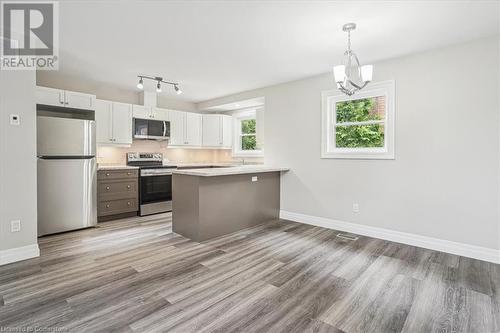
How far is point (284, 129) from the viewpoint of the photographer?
15.6 feet

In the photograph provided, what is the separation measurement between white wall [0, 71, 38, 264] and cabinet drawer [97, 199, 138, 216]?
1465mm

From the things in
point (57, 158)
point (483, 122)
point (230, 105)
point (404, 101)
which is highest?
point (230, 105)

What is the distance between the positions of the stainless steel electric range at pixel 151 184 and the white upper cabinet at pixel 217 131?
1.28 metres

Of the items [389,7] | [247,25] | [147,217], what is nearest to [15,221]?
[147,217]

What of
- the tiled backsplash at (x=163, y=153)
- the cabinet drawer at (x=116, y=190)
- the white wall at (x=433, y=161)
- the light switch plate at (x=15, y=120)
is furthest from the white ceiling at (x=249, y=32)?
the cabinet drawer at (x=116, y=190)

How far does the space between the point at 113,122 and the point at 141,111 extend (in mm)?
606

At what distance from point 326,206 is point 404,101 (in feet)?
6.25

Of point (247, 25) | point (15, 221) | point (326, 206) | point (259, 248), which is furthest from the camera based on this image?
point (326, 206)

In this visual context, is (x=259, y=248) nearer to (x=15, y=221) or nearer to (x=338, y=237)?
(x=338, y=237)

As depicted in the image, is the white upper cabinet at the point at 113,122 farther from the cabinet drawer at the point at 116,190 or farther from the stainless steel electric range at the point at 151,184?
the cabinet drawer at the point at 116,190

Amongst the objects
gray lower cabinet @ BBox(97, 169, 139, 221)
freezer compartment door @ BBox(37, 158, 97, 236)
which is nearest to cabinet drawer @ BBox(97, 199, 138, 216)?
gray lower cabinet @ BBox(97, 169, 139, 221)

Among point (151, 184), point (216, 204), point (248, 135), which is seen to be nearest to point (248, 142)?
point (248, 135)

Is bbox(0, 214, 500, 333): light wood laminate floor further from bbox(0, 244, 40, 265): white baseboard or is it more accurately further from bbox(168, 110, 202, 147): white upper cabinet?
bbox(168, 110, 202, 147): white upper cabinet

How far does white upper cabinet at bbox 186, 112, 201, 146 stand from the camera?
598 cm
